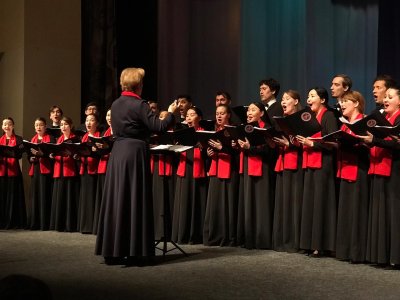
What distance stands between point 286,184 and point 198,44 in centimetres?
443

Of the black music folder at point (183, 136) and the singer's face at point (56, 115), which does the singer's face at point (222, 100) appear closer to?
the black music folder at point (183, 136)

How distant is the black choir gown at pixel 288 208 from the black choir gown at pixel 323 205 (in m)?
0.18

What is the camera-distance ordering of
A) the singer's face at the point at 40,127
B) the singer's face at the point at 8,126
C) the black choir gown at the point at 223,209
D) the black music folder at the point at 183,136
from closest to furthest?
the black music folder at the point at 183,136, the black choir gown at the point at 223,209, the singer's face at the point at 40,127, the singer's face at the point at 8,126

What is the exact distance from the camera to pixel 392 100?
5555mm

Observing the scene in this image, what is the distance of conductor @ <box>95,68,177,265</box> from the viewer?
5562mm

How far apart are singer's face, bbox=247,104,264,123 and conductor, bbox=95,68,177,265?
1320mm

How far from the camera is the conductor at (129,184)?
5562 mm

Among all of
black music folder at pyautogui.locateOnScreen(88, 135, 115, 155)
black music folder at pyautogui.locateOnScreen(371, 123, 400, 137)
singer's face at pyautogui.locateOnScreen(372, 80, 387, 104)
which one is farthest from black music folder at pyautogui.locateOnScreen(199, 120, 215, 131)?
black music folder at pyautogui.locateOnScreen(371, 123, 400, 137)

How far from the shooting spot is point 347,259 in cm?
595

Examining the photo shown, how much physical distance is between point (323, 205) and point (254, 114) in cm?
122

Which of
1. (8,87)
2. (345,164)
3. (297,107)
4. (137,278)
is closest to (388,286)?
(345,164)

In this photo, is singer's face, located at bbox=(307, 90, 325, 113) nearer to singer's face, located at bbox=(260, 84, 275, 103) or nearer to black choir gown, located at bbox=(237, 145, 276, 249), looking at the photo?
black choir gown, located at bbox=(237, 145, 276, 249)

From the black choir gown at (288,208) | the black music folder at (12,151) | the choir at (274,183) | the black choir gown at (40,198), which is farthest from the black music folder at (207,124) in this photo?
the black music folder at (12,151)

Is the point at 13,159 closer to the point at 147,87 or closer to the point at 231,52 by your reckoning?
the point at 147,87
